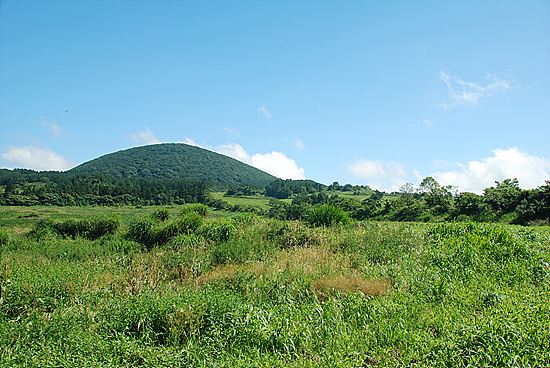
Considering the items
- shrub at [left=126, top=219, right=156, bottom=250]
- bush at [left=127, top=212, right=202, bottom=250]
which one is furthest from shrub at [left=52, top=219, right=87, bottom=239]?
bush at [left=127, top=212, right=202, bottom=250]

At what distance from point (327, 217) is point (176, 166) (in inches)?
5866

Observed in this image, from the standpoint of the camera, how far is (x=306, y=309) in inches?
240

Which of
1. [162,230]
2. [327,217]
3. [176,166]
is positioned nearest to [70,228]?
[162,230]

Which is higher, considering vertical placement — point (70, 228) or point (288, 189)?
point (288, 189)

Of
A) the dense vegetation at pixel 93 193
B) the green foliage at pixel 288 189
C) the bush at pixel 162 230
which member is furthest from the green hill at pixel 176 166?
the bush at pixel 162 230

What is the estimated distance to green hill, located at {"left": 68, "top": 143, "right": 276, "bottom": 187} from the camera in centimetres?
14862

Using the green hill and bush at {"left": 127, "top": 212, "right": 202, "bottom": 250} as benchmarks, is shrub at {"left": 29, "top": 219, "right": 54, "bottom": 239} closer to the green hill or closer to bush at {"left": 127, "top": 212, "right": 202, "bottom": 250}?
bush at {"left": 127, "top": 212, "right": 202, "bottom": 250}

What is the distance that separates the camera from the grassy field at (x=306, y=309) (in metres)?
4.64

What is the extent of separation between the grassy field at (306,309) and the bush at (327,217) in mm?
4248

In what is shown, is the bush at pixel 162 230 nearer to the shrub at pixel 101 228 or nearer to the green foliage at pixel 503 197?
the shrub at pixel 101 228

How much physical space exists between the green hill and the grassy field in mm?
131883

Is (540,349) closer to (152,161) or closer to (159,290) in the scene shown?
(159,290)

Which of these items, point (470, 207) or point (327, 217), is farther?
point (470, 207)

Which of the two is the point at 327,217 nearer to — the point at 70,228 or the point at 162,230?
the point at 162,230
